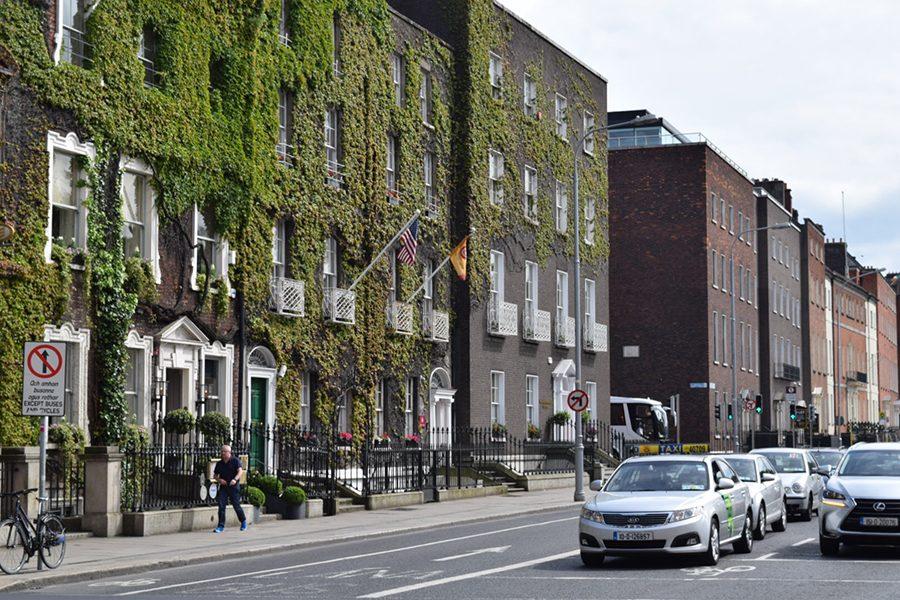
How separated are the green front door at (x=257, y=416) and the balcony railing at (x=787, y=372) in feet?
173

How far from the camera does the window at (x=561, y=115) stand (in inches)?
2066

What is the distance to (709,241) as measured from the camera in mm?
67438

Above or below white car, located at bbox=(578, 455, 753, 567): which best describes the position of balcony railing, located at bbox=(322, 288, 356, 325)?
above

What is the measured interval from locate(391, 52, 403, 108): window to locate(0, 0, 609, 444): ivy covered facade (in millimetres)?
130

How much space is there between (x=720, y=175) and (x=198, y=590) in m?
56.7

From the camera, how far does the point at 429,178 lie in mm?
43250

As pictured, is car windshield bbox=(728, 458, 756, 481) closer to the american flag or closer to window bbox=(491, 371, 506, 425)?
the american flag

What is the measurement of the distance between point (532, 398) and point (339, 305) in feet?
45.5

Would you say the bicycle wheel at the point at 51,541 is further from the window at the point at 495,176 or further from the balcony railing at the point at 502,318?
the window at the point at 495,176

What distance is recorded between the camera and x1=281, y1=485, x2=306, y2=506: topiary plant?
1176 inches

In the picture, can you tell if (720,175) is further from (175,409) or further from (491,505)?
(175,409)

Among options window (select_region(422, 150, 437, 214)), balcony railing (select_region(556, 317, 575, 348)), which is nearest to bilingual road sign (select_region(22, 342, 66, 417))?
window (select_region(422, 150, 437, 214))

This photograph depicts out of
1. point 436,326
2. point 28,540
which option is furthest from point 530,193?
point 28,540

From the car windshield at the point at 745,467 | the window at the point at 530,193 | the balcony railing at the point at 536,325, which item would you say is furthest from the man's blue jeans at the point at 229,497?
the window at the point at 530,193
